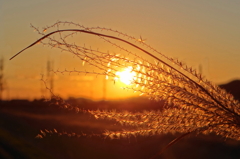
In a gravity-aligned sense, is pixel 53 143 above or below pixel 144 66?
below

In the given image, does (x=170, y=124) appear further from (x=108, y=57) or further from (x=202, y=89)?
(x=108, y=57)

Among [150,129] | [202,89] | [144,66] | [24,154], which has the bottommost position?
[24,154]

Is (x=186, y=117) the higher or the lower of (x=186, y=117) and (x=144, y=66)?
the lower

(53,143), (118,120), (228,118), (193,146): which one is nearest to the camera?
(228,118)

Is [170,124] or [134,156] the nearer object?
[170,124]

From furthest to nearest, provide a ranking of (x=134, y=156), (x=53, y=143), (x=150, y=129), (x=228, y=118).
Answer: (x=53, y=143)
(x=134, y=156)
(x=150, y=129)
(x=228, y=118)

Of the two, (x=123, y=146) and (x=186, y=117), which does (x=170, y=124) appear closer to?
(x=186, y=117)

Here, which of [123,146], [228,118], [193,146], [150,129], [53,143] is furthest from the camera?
[53,143]

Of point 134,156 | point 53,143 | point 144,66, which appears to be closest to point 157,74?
point 144,66

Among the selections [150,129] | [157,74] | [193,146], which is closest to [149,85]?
[157,74]
